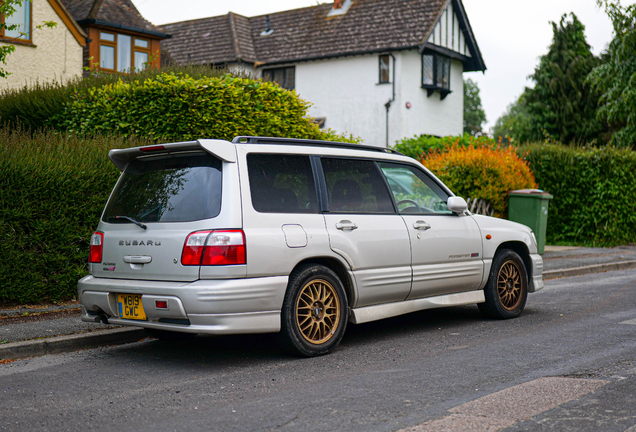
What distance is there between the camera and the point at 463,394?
15.4 ft

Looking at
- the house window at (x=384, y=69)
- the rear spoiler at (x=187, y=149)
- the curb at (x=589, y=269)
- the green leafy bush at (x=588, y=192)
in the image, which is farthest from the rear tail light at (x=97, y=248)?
the house window at (x=384, y=69)

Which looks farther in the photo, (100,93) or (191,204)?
(100,93)

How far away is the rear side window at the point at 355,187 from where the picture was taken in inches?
250

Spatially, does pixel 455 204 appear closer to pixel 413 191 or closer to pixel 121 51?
pixel 413 191

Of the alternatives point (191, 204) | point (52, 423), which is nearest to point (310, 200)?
point (191, 204)

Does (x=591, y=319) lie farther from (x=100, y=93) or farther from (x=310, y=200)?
(x=100, y=93)

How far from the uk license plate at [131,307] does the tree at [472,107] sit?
8231cm

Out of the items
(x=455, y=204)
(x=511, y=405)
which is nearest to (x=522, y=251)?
(x=455, y=204)

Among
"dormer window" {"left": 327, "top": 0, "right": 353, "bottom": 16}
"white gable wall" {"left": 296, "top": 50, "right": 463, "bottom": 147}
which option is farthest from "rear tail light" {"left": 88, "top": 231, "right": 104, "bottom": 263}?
"dormer window" {"left": 327, "top": 0, "right": 353, "bottom": 16}

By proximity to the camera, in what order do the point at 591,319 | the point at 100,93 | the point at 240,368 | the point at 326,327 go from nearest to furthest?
the point at 240,368, the point at 326,327, the point at 591,319, the point at 100,93

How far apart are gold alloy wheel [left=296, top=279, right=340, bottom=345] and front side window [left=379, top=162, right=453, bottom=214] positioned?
51.1 inches

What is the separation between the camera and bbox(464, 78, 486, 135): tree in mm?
87750

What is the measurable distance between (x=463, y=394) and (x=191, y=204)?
2.57m

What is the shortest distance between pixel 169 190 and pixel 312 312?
62.6 inches
